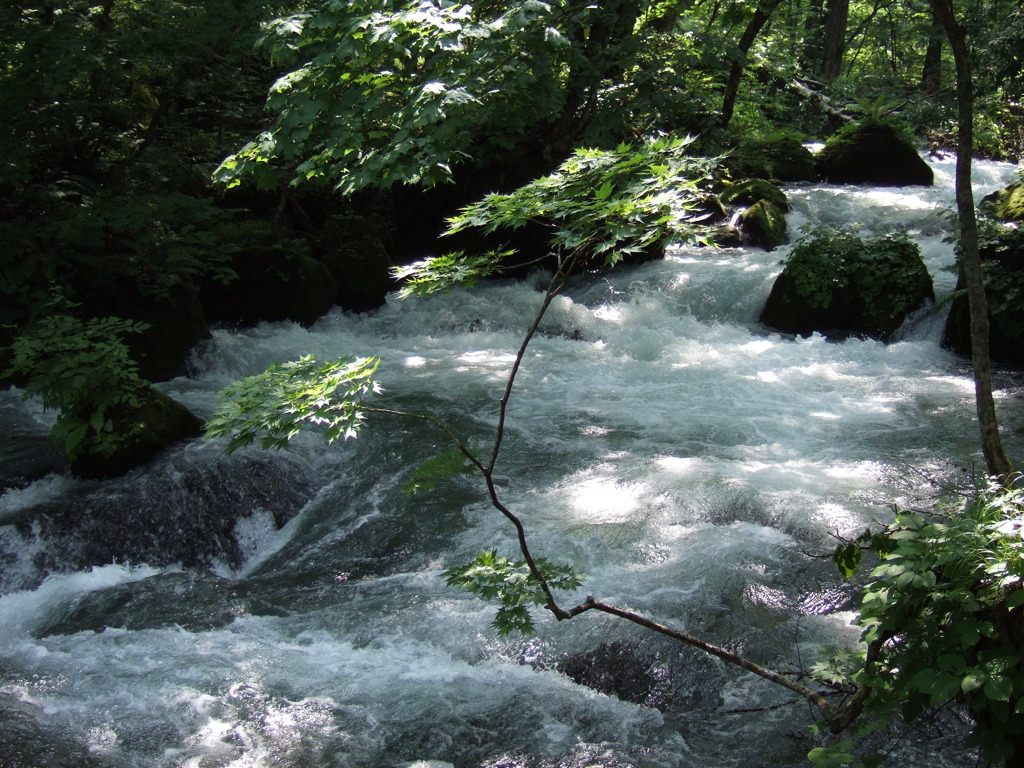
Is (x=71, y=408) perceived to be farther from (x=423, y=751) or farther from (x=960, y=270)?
(x=960, y=270)

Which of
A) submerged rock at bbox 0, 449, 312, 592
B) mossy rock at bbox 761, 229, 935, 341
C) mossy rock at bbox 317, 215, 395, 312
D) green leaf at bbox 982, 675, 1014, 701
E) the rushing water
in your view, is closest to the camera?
green leaf at bbox 982, 675, 1014, 701

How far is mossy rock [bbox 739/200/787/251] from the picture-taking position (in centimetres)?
1241

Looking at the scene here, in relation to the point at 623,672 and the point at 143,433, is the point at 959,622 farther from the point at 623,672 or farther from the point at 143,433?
the point at 143,433

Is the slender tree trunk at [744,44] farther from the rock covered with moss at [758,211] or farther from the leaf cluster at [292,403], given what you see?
the leaf cluster at [292,403]

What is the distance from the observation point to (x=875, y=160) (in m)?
15.2

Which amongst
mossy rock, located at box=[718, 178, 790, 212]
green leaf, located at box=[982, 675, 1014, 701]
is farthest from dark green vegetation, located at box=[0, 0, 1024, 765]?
mossy rock, located at box=[718, 178, 790, 212]

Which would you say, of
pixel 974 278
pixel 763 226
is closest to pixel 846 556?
pixel 974 278

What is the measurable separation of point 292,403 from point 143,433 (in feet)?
13.3

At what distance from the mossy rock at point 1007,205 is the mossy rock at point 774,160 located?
212 inches

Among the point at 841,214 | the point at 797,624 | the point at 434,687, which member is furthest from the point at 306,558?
the point at 841,214

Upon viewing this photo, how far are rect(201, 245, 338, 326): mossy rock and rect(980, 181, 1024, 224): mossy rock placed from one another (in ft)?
28.1

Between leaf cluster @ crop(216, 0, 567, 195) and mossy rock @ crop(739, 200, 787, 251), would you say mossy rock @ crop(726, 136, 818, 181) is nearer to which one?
mossy rock @ crop(739, 200, 787, 251)

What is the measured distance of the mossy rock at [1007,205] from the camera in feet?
31.8

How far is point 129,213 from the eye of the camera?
8.25 metres
